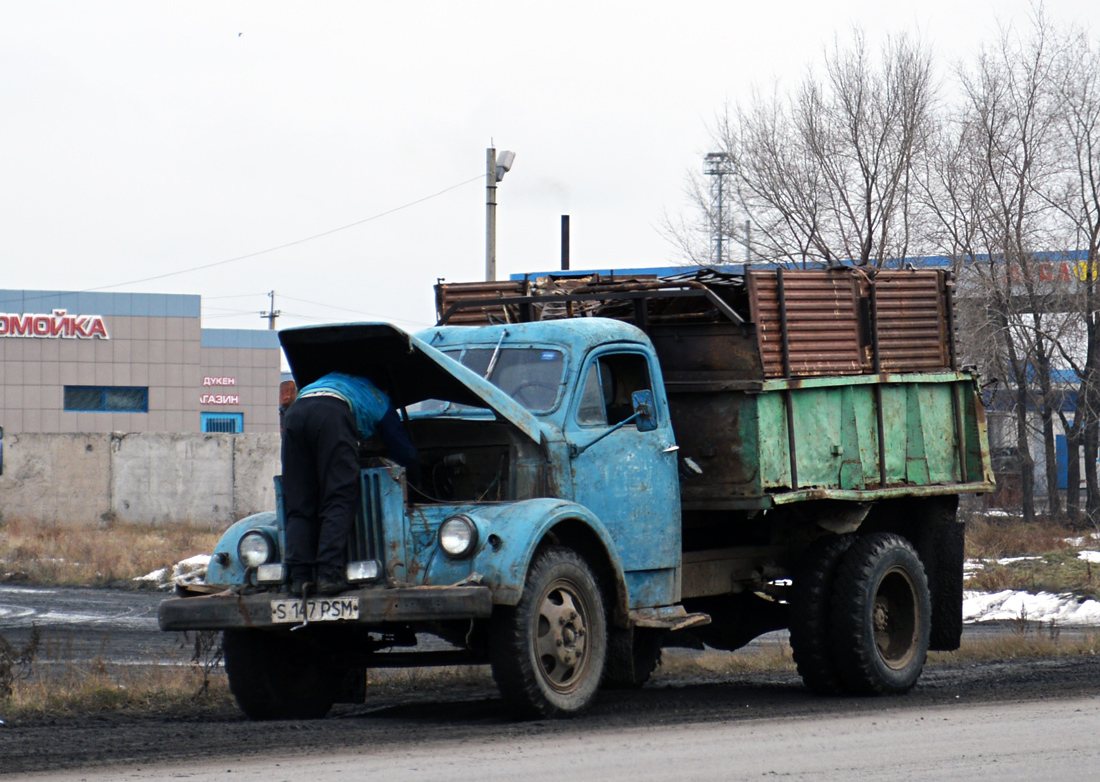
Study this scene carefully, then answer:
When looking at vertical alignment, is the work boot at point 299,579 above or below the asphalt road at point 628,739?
above

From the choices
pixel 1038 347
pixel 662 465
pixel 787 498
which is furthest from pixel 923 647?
pixel 1038 347

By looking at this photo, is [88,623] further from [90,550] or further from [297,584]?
[90,550]

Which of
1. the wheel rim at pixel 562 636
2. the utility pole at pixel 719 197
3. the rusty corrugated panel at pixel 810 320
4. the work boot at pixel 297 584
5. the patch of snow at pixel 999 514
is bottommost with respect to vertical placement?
the patch of snow at pixel 999 514

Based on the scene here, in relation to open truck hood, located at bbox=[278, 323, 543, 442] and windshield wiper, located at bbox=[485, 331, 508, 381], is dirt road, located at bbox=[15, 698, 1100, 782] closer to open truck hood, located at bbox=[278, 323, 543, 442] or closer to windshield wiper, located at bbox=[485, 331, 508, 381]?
open truck hood, located at bbox=[278, 323, 543, 442]

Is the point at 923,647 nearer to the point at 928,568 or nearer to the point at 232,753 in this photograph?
the point at 928,568

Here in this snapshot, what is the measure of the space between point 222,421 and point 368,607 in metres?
65.6

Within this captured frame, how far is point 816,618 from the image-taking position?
994 centimetres

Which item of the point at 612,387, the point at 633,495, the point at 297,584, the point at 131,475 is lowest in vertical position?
the point at 297,584

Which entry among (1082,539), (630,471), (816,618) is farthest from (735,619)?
(1082,539)

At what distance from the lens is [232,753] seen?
21.7ft

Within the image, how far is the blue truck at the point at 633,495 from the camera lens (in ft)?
25.4

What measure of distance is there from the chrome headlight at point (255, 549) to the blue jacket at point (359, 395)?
2.66 ft

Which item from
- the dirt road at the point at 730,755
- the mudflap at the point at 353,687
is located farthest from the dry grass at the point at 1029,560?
the mudflap at the point at 353,687

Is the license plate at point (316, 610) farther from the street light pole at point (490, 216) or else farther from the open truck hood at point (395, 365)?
the street light pole at point (490, 216)
